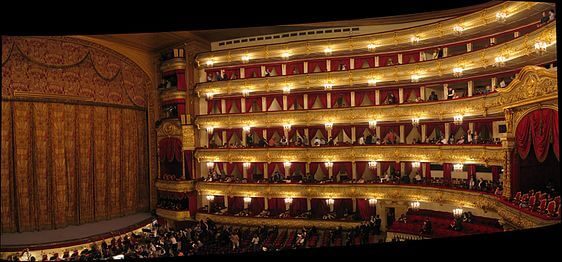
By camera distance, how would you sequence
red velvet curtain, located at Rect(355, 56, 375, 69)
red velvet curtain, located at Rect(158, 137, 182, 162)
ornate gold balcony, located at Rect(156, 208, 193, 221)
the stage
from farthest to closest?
red velvet curtain, located at Rect(158, 137, 182, 162), red velvet curtain, located at Rect(355, 56, 375, 69), ornate gold balcony, located at Rect(156, 208, 193, 221), the stage

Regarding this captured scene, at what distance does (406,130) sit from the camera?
69.1 feet

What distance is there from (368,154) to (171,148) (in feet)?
39.9

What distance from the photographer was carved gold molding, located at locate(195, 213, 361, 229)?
62.7 feet

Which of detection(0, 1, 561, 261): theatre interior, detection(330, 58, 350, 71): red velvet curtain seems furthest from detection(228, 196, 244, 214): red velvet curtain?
detection(330, 58, 350, 71): red velvet curtain

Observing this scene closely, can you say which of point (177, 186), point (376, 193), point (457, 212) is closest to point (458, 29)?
point (457, 212)

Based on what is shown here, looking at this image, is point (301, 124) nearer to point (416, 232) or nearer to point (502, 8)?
point (416, 232)

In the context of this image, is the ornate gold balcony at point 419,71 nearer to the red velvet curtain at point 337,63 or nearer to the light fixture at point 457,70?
the light fixture at point 457,70

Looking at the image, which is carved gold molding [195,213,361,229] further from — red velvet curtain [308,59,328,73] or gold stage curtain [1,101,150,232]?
red velvet curtain [308,59,328,73]

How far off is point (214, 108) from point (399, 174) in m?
12.5

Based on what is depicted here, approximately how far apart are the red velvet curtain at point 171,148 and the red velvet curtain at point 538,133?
17.9 m

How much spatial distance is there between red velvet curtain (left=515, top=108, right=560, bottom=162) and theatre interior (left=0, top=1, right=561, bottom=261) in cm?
18

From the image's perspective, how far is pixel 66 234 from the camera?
17203 millimetres

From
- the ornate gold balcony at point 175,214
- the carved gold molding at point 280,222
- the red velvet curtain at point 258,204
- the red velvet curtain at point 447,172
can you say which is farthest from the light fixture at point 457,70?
the ornate gold balcony at point 175,214

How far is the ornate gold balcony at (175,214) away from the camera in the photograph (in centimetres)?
2139
